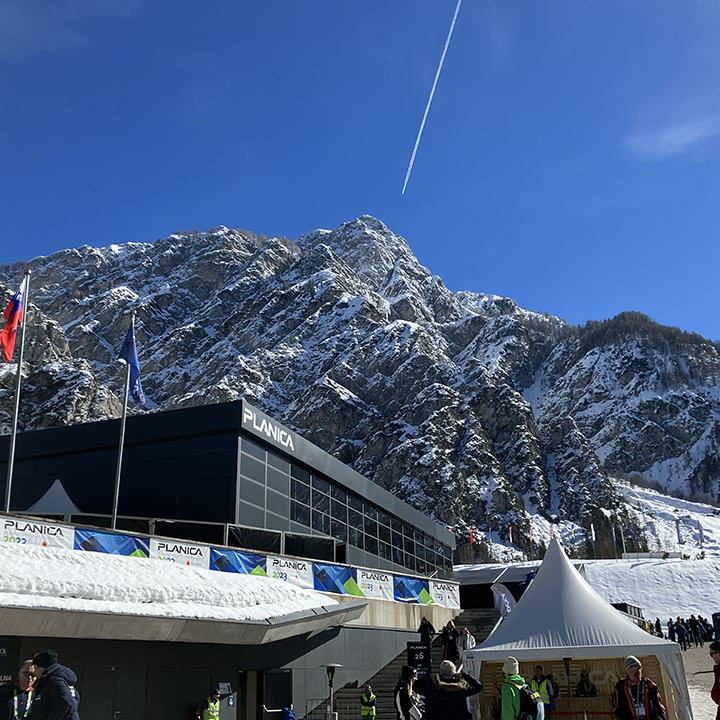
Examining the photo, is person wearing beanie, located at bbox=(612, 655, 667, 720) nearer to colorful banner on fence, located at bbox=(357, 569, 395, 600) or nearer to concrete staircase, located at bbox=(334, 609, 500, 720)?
concrete staircase, located at bbox=(334, 609, 500, 720)

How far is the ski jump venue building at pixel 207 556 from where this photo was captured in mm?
12938

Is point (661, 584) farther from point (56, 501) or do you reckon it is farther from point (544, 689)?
point (56, 501)

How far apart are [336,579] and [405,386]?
12466 centimetres

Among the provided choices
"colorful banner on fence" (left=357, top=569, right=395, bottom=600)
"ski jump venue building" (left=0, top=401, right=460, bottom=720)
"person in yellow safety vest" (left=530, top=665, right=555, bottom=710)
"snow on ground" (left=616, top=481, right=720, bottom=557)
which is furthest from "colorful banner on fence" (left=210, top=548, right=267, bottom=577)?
"snow on ground" (left=616, top=481, right=720, bottom=557)

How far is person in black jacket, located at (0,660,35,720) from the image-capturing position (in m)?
6.68

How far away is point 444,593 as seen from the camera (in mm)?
29203

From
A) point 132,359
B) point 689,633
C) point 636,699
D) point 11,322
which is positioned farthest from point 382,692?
point 689,633

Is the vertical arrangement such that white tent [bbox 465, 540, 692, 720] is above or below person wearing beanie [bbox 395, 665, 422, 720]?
above

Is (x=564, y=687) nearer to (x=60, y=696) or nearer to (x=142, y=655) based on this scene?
(x=142, y=655)

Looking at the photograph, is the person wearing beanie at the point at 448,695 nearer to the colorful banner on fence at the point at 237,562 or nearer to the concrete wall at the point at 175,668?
the concrete wall at the point at 175,668

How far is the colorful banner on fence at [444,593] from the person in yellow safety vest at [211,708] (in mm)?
13512

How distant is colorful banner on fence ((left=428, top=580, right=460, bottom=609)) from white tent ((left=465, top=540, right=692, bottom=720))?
12.7 metres

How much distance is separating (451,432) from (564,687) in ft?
353

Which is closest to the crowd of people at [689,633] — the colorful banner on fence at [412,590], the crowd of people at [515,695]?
the colorful banner on fence at [412,590]
